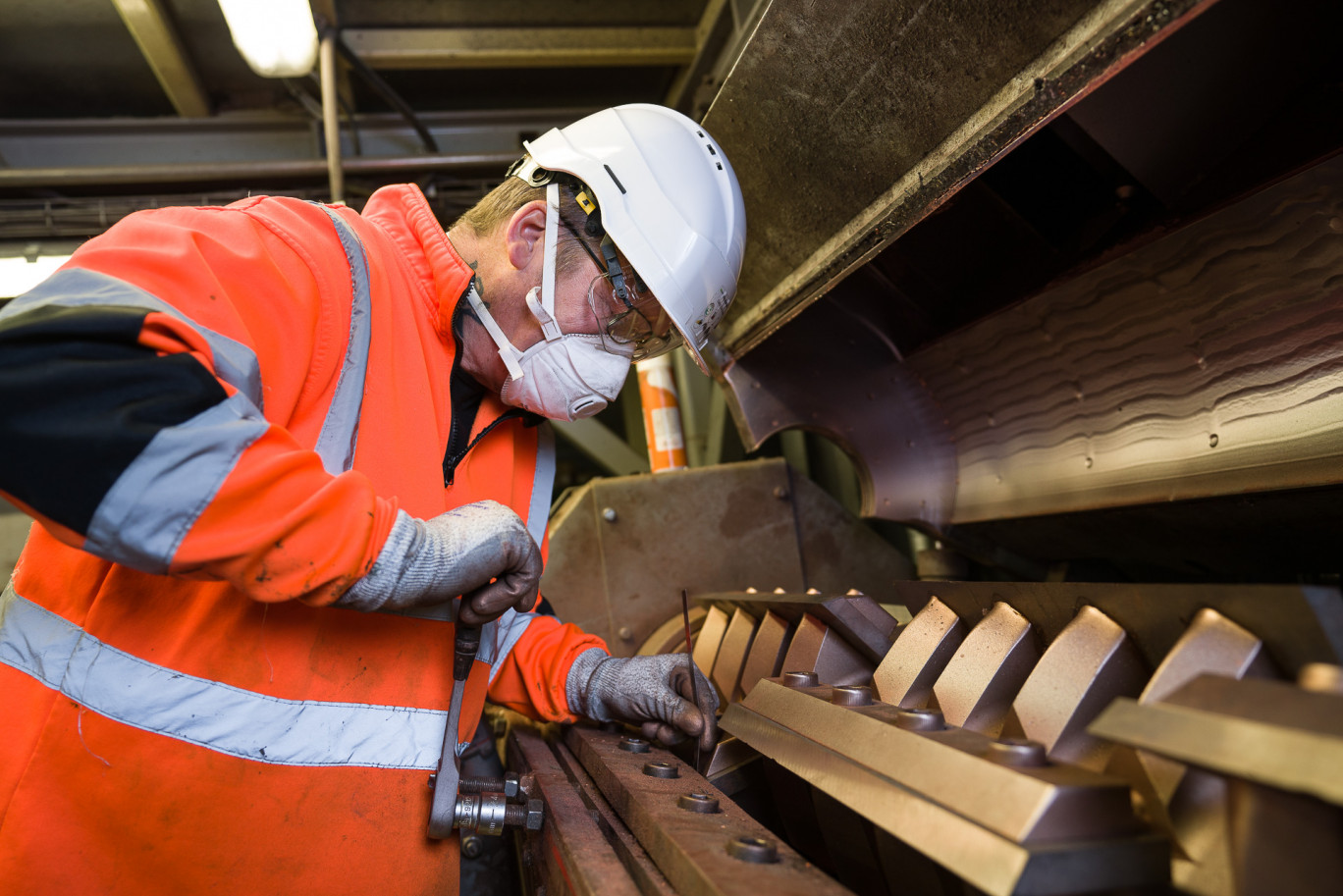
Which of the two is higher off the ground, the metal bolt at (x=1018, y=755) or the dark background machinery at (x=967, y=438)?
the dark background machinery at (x=967, y=438)

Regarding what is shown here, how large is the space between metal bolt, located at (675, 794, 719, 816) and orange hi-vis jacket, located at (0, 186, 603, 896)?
0.43 m

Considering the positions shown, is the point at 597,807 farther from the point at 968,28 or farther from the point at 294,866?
the point at 968,28

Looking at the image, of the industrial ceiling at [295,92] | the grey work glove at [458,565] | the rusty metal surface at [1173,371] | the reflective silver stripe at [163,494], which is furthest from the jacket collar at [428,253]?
the industrial ceiling at [295,92]

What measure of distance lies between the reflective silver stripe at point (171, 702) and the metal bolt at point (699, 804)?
0.46m

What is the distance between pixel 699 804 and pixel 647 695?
49cm

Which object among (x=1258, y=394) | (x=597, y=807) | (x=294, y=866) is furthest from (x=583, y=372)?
(x=1258, y=394)

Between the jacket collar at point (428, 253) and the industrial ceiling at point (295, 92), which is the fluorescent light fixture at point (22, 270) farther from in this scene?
the jacket collar at point (428, 253)

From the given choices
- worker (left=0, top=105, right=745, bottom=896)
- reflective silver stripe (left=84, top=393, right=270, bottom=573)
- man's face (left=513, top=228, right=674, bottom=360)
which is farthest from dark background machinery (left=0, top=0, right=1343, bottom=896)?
reflective silver stripe (left=84, top=393, right=270, bottom=573)

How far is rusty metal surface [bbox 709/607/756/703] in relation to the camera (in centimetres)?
151

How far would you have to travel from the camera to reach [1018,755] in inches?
26.0

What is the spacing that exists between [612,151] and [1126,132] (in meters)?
0.78

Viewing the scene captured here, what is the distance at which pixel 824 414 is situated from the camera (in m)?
2.03

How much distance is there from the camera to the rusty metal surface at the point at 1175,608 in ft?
1.95

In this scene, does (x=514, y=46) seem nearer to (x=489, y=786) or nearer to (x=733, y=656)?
(x=733, y=656)
